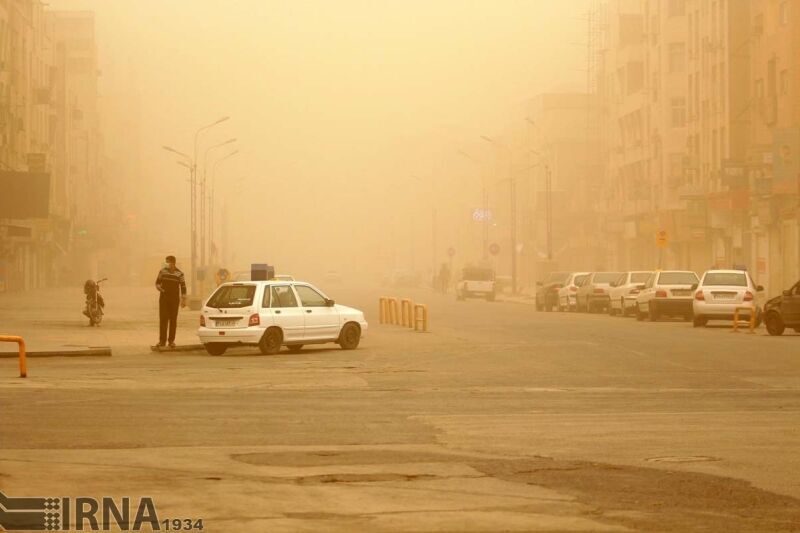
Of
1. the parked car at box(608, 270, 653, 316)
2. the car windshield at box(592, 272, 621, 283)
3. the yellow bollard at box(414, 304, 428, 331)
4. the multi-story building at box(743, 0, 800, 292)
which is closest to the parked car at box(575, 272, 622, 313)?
the car windshield at box(592, 272, 621, 283)

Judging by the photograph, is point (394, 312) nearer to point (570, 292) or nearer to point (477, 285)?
point (570, 292)

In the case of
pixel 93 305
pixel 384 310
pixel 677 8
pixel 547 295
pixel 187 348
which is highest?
pixel 677 8

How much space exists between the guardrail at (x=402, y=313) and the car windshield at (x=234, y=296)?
11885 mm

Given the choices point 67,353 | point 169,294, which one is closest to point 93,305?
point 169,294

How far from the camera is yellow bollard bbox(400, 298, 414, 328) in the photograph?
44.9 meters

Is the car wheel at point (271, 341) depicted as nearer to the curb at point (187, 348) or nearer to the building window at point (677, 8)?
the curb at point (187, 348)

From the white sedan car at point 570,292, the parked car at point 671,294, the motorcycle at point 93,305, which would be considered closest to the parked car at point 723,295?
the parked car at point 671,294

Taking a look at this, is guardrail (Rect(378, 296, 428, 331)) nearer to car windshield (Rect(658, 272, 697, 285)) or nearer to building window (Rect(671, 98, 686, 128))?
car windshield (Rect(658, 272, 697, 285))

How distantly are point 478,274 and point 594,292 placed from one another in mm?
25147

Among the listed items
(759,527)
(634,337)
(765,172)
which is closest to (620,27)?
(765,172)

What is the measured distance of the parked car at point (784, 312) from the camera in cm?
3934

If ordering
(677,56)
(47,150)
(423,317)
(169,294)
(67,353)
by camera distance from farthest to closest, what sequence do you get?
(47,150)
(677,56)
(423,317)
(169,294)
(67,353)

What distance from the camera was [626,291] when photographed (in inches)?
2243

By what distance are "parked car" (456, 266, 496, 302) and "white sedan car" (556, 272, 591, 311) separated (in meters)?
18.9
